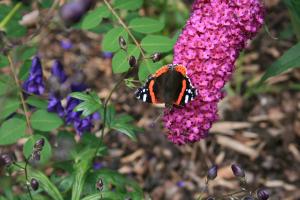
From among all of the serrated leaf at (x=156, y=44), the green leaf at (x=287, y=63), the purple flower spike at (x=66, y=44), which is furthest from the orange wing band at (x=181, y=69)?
the purple flower spike at (x=66, y=44)

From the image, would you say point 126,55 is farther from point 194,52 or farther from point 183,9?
point 183,9

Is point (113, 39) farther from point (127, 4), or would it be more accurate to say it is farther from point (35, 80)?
point (35, 80)

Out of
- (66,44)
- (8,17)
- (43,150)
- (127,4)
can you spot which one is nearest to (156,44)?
(127,4)

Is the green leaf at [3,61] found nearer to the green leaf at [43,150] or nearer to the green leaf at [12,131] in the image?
the green leaf at [12,131]

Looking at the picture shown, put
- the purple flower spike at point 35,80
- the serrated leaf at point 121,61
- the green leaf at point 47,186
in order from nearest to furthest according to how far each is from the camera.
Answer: the serrated leaf at point 121,61 → the green leaf at point 47,186 → the purple flower spike at point 35,80

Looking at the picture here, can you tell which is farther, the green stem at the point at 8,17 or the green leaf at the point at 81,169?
the green stem at the point at 8,17

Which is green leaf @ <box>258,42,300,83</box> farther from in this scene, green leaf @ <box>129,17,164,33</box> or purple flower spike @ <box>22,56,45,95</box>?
purple flower spike @ <box>22,56,45,95</box>

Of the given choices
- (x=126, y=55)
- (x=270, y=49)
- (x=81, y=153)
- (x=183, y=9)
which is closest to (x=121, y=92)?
(x=183, y=9)
